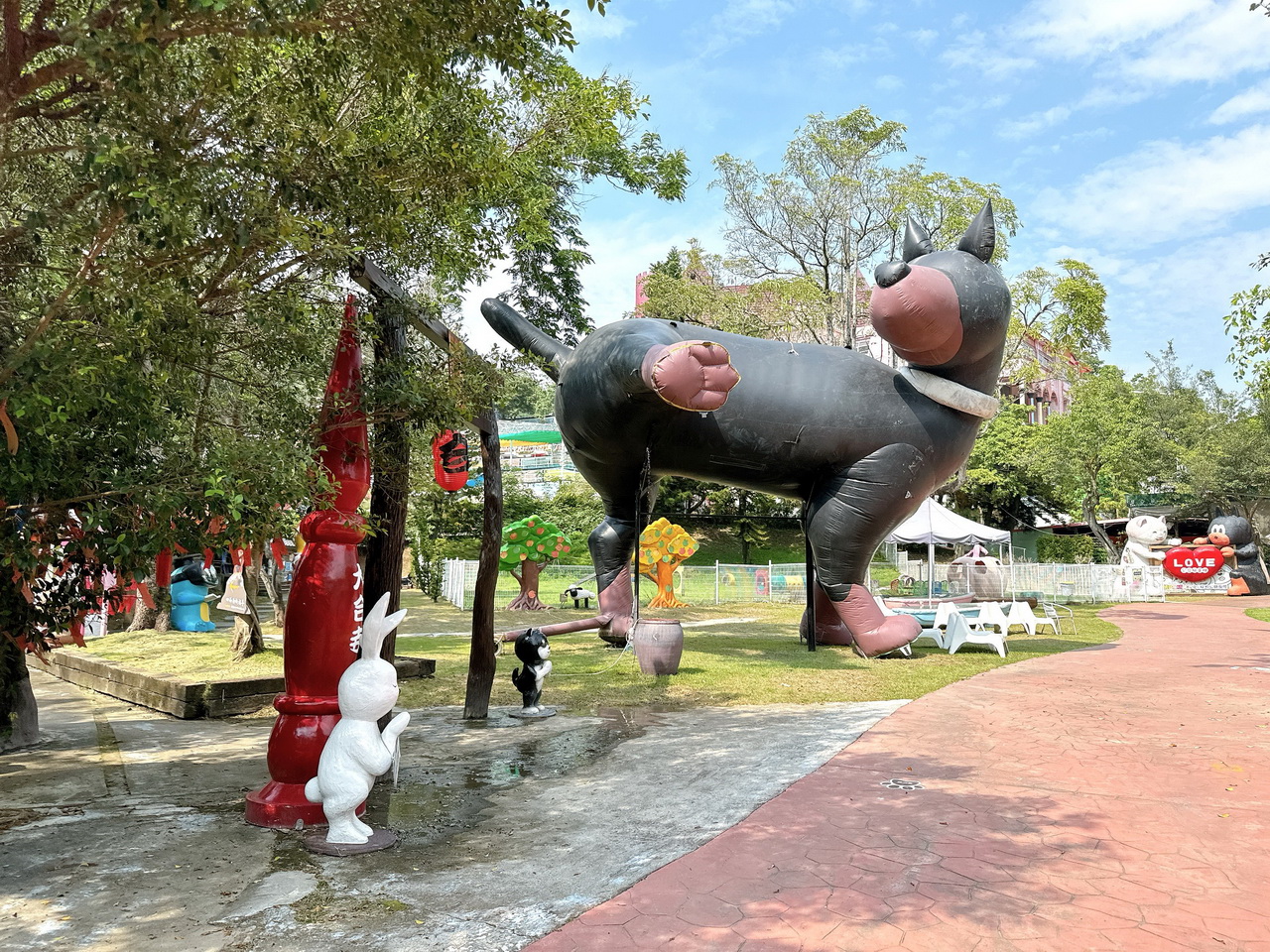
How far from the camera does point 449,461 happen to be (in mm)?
8945

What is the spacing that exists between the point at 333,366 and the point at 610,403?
152 inches

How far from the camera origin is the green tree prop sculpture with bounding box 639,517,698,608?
1867cm

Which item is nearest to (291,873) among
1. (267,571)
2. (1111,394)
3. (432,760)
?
(432,760)

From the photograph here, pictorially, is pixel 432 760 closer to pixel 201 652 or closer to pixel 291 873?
pixel 291 873

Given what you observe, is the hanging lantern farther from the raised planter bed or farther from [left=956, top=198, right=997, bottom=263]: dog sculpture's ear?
[left=956, top=198, right=997, bottom=263]: dog sculpture's ear

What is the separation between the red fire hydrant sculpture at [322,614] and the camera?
4.67 meters

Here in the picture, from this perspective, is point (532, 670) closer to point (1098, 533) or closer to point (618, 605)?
point (618, 605)

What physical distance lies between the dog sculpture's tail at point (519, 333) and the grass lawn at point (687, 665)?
10.8ft

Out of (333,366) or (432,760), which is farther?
(432,760)

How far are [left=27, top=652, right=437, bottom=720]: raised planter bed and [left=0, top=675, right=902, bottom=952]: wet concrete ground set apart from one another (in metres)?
0.36

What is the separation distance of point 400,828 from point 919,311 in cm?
587

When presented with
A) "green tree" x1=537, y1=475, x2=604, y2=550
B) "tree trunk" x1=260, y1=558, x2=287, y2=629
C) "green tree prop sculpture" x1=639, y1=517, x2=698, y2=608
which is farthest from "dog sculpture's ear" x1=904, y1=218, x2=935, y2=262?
"green tree" x1=537, y1=475, x2=604, y2=550

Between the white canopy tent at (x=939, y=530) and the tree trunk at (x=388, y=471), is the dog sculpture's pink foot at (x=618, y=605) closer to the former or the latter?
the tree trunk at (x=388, y=471)

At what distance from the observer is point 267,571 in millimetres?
14227
